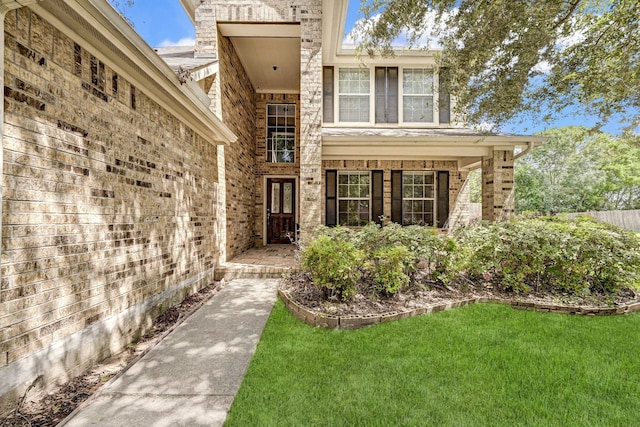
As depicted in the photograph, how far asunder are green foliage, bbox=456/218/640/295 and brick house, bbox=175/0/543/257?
10.1 feet

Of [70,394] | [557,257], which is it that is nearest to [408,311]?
[557,257]

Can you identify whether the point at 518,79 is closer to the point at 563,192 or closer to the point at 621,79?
the point at 621,79

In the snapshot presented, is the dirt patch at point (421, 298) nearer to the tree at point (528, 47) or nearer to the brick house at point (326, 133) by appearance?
the brick house at point (326, 133)

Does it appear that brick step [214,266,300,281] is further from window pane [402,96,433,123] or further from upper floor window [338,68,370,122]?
window pane [402,96,433,123]

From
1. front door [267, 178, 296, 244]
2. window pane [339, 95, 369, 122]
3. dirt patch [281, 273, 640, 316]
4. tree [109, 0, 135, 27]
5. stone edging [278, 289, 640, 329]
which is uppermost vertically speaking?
window pane [339, 95, 369, 122]

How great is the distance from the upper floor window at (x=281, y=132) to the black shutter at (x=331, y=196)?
1.52 metres

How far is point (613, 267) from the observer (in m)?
4.38

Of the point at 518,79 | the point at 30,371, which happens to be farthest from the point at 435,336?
the point at 518,79

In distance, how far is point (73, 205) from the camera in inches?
102

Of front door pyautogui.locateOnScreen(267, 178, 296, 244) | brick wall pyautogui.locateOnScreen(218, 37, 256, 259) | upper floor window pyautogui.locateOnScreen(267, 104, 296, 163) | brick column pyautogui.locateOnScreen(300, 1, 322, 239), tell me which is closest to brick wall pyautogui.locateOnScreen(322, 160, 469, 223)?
front door pyautogui.locateOnScreen(267, 178, 296, 244)

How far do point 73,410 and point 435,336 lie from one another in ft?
10.9

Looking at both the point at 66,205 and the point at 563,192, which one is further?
the point at 563,192

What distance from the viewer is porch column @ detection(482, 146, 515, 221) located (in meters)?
7.62

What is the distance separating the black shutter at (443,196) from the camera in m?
10.1
